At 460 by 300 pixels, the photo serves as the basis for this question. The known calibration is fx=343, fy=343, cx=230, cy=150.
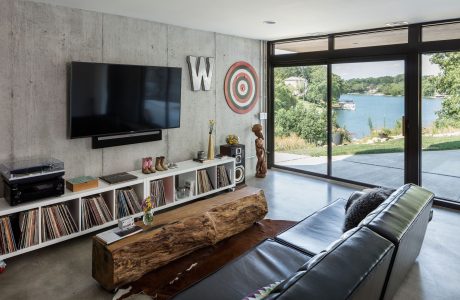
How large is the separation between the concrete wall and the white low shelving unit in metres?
0.35

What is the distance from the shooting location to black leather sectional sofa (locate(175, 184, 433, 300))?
1315 millimetres

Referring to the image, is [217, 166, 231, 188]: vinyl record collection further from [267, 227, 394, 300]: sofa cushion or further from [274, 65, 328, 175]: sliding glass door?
[267, 227, 394, 300]: sofa cushion

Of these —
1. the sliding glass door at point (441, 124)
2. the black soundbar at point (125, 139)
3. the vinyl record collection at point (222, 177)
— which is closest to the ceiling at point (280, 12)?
the sliding glass door at point (441, 124)

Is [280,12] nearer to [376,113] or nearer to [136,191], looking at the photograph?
[376,113]

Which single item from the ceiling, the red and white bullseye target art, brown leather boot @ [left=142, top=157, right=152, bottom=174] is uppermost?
the ceiling

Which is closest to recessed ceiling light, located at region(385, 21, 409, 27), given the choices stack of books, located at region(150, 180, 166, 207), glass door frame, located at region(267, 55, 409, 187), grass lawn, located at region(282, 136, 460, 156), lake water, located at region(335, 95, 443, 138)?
glass door frame, located at region(267, 55, 409, 187)

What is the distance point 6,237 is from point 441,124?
16.5ft

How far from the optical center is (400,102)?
4.79 m

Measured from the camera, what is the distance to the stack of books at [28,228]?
300cm

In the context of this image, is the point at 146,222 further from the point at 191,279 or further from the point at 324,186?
the point at 324,186

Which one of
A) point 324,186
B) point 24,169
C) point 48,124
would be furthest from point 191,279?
point 324,186

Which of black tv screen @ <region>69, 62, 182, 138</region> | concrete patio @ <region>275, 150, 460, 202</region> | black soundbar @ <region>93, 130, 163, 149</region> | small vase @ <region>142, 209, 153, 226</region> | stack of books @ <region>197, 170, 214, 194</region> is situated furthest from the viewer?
stack of books @ <region>197, 170, 214, 194</region>

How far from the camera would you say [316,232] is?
2.65 metres

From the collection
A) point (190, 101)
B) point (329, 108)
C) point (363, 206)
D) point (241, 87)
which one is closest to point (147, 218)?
point (363, 206)
